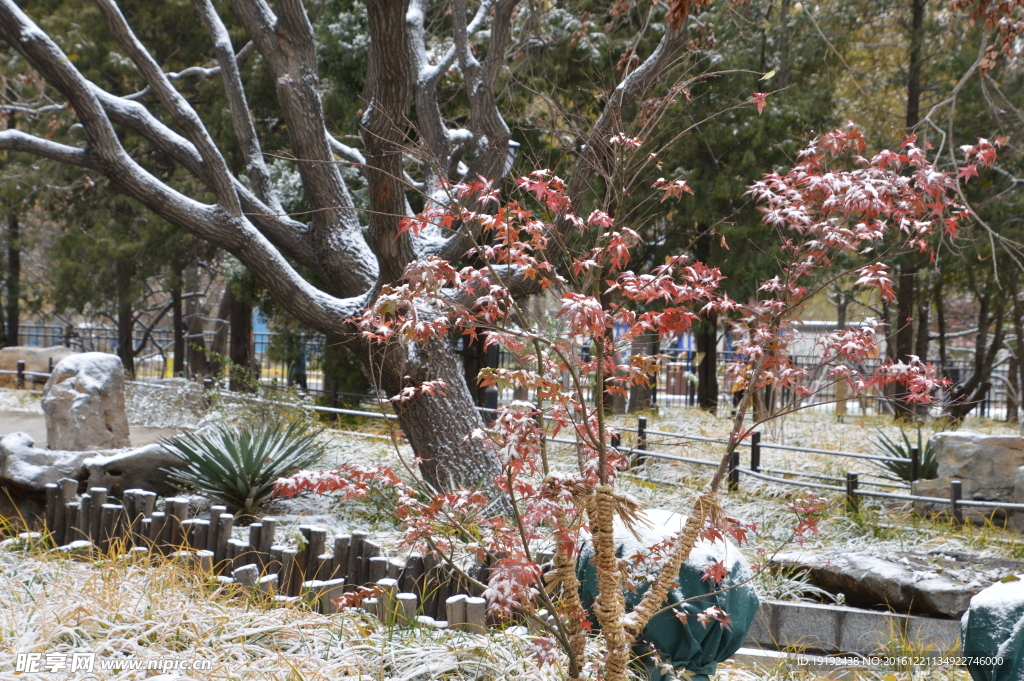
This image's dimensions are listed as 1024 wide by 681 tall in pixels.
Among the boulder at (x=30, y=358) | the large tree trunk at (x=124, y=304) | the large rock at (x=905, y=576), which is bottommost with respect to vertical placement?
the large rock at (x=905, y=576)

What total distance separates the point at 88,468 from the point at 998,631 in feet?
19.9

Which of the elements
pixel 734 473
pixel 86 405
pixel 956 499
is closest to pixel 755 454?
pixel 734 473

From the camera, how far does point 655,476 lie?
8.27 metres

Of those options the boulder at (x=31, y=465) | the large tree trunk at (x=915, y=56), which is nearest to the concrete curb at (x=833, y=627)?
Result: the boulder at (x=31, y=465)

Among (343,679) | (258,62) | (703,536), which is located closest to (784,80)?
(258,62)

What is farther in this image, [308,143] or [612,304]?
[308,143]

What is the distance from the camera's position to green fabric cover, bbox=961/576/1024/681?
8.63 ft

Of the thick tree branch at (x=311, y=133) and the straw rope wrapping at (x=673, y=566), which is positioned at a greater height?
the thick tree branch at (x=311, y=133)

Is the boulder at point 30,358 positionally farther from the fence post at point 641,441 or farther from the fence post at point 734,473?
the fence post at point 734,473

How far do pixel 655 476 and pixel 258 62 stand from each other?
8.94 meters

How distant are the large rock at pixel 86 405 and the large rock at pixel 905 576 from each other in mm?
6370

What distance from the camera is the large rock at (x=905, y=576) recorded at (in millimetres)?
4898

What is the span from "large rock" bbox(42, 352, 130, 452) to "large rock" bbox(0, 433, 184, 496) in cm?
129

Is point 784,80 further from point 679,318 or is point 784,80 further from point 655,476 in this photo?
point 679,318
